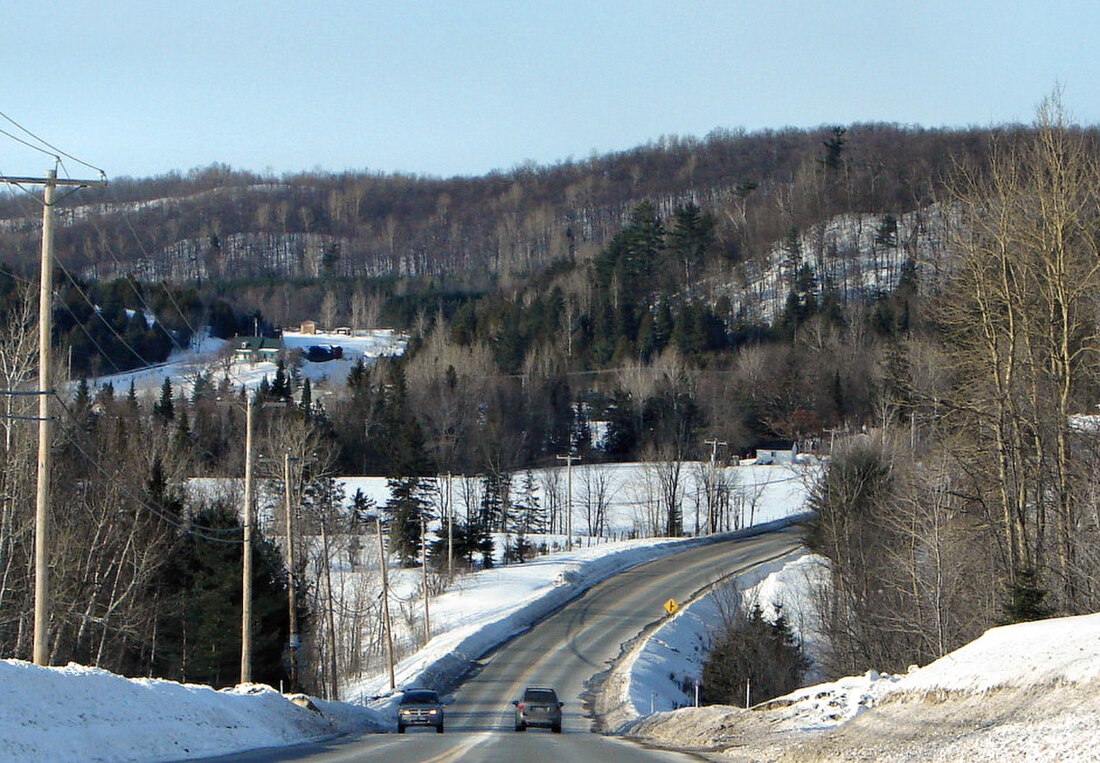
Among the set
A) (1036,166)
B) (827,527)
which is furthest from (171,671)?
(1036,166)

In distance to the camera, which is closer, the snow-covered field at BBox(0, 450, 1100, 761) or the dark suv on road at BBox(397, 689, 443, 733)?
the snow-covered field at BBox(0, 450, 1100, 761)

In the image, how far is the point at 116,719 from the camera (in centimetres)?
1602

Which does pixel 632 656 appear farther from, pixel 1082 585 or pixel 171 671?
pixel 1082 585

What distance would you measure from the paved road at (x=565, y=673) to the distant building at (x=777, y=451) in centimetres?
2483

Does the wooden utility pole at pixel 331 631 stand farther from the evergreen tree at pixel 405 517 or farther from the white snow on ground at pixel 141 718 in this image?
the evergreen tree at pixel 405 517

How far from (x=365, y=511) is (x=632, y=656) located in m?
45.1

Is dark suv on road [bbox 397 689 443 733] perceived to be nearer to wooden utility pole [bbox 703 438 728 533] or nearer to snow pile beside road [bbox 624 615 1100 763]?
snow pile beside road [bbox 624 615 1100 763]

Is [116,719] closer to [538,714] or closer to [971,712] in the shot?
[971,712]

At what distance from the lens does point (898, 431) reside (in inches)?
2803

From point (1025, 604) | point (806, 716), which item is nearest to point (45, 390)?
point (806, 716)

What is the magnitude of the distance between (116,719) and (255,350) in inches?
5609

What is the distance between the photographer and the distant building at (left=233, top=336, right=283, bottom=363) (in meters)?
152

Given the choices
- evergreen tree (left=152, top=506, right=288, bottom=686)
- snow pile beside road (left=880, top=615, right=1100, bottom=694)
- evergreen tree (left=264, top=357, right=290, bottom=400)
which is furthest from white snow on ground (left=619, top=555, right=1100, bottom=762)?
evergreen tree (left=264, top=357, right=290, bottom=400)

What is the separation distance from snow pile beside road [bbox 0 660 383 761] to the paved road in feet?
3.63
